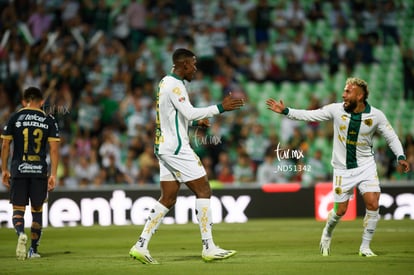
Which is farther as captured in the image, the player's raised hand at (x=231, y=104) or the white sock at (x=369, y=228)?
the white sock at (x=369, y=228)

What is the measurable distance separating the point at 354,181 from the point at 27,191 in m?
4.30

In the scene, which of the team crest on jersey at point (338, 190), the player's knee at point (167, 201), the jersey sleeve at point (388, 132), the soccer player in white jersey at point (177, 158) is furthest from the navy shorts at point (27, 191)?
the jersey sleeve at point (388, 132)

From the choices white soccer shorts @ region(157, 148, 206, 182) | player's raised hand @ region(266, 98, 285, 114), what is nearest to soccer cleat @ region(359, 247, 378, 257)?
player's raised hand @ region(266, 98, 285, 114)

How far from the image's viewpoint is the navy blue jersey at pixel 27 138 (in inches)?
482

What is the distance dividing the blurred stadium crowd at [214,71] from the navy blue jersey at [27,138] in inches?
330

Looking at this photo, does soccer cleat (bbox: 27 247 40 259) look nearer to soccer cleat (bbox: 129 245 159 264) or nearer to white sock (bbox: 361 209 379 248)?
soccer cleat (bbox: 129 245 159 264)

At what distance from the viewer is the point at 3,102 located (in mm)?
21531

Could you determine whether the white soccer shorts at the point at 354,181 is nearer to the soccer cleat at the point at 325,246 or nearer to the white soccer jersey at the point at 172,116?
the soccer cleat at the point at 325,246

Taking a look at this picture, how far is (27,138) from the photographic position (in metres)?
12.3

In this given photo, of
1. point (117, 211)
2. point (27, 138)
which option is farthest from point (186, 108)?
point (117, 211)

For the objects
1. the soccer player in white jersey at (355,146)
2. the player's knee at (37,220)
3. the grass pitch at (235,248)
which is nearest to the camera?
the grass pitch at (235,248)

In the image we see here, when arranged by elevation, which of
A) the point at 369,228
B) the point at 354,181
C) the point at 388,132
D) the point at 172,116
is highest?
the point at 172,116

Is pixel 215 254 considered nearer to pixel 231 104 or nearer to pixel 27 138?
pixel 231 104

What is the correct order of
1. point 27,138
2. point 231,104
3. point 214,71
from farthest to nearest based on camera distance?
point 214,71 < point 27,138 < point 231,104
